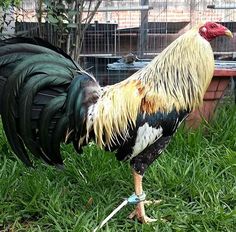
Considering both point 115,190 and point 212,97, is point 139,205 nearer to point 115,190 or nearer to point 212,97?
point 115,190

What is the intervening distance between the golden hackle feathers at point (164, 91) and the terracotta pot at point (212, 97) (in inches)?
57.8

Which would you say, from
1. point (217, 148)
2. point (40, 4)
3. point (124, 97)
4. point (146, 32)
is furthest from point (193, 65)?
point (146, 32)

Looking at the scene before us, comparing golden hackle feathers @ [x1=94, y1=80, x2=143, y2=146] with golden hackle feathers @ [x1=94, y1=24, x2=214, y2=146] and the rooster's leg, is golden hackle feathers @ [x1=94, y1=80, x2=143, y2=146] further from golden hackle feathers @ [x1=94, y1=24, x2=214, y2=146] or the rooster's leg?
the rooster's leg

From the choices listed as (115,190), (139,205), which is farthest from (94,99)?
(115,190)

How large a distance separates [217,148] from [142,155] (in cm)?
131

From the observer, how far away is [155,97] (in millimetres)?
2785

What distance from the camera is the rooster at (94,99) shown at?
2732mm

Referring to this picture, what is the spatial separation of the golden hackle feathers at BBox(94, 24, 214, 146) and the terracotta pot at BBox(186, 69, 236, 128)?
1469 mm

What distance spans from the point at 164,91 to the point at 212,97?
1.72 metres

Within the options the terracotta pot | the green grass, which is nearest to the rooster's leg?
the green grass

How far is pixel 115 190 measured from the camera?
11.2ft

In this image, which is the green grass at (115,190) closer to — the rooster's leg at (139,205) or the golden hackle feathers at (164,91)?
the rooster's leg at (139,205)

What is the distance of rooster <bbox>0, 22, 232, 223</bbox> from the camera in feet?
8.96

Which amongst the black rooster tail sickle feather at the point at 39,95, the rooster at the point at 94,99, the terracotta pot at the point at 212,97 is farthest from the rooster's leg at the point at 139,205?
the terracotta pot at the point at 212,97
